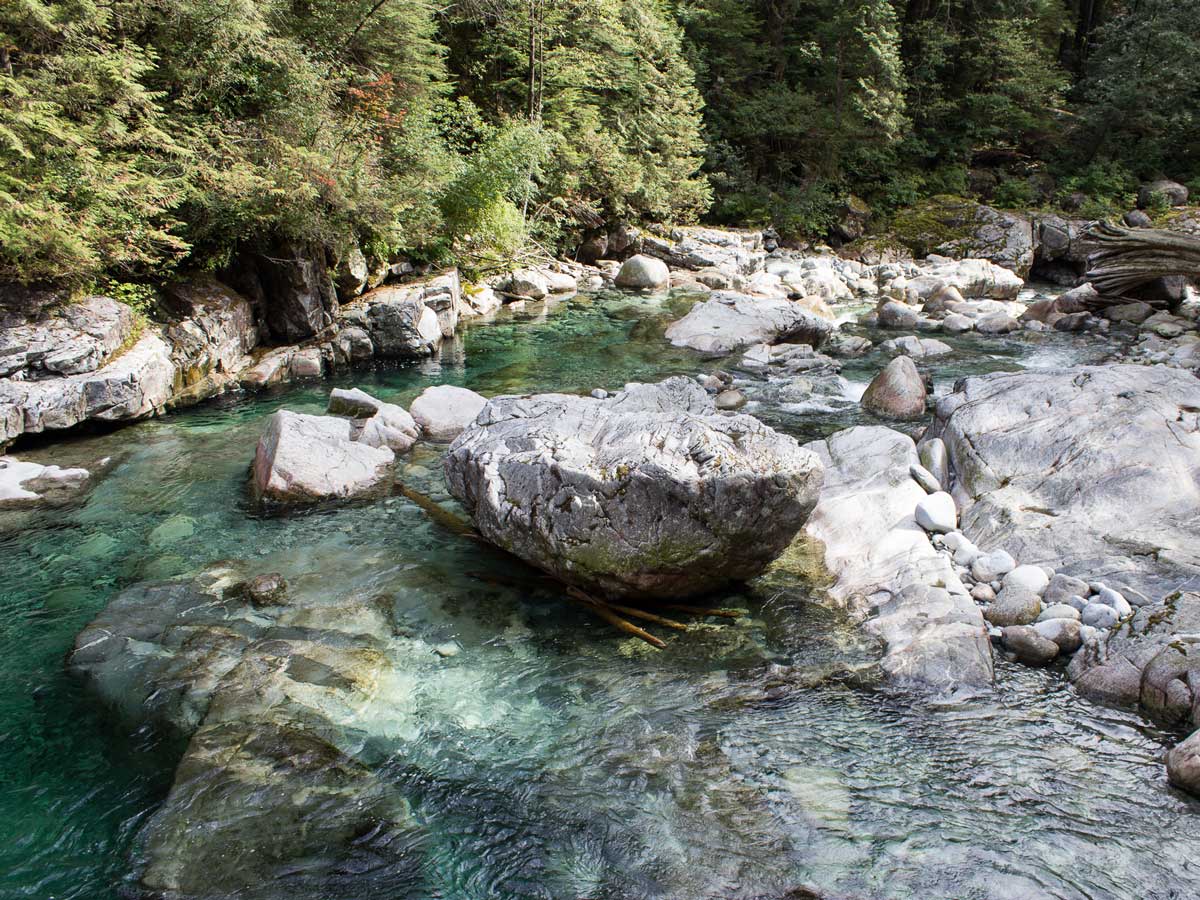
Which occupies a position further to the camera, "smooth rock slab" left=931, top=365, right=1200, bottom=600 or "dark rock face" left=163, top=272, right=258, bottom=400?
"dark rock face" left=163, top=272, right=258, bottom=400

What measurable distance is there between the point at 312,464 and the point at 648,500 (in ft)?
14.1

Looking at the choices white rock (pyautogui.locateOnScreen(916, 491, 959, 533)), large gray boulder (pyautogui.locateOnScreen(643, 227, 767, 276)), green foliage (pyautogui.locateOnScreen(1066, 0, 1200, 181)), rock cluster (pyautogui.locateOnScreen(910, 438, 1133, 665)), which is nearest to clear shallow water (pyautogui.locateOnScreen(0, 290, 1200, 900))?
rock cluster (pyautogui.locateOnScreen(910, 438, 1133, 665))

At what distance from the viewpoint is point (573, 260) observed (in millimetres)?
24719

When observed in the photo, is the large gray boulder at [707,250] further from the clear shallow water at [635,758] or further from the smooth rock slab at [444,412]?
the clear shallow water at [635,758]

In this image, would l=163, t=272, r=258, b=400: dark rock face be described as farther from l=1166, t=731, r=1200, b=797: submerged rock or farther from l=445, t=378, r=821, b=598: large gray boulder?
l=1166, t=731, r=1200, b=797: submerged rock

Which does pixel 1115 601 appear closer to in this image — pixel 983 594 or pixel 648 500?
pixel 983 594

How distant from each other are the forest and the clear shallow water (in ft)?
20.0

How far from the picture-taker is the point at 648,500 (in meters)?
5.87

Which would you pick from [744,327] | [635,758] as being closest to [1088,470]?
[635,758]

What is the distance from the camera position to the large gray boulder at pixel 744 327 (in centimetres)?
1520

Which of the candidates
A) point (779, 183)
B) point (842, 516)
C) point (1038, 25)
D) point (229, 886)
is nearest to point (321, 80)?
point (842, 516)

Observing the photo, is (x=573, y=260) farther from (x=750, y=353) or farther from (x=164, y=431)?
(x=164, y=431)

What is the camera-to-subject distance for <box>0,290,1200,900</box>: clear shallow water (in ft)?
13.0

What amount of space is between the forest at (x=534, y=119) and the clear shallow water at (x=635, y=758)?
Result: 609 centimetres
